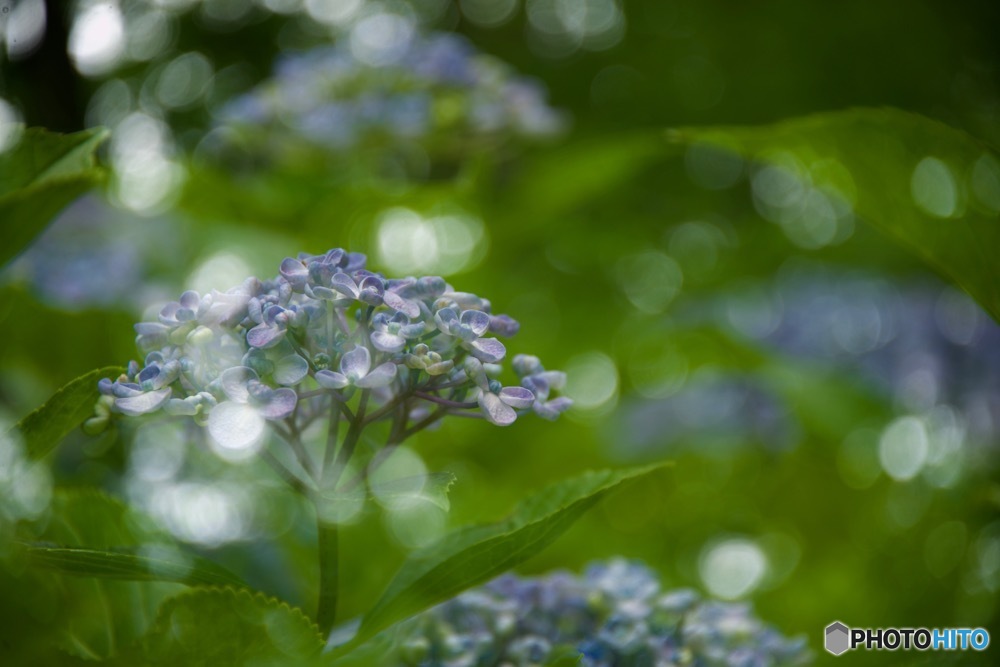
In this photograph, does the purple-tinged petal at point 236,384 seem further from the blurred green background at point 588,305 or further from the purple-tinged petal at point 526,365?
the blurred green background at point 588,305

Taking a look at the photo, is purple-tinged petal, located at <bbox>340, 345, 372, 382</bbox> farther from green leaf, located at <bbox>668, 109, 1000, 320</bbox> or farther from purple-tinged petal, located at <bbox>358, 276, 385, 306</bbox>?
green leaf, located at <bbox>668, 109, 1000, 320</bbox>

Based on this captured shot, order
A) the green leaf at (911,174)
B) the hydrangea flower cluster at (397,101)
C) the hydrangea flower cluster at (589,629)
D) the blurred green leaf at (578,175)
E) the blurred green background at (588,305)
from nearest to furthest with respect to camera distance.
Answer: the hydrangea flower cluster at (589,629), the green leaf at (911,174), the blurred green background at (588,305), the blurred green leaf at (578,175), the hydrangea flower cluster at (397,101)

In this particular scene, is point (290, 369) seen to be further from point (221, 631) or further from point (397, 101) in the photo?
point (397, 101)

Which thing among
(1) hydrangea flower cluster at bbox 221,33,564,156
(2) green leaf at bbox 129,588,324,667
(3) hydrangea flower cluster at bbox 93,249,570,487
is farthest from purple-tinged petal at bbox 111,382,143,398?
(1) hydrangea flower cluster at bbox 221,33,564,156

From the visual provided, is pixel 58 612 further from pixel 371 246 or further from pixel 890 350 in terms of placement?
pixel 890 350

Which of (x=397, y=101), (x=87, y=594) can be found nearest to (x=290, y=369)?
(x=87, y=594)

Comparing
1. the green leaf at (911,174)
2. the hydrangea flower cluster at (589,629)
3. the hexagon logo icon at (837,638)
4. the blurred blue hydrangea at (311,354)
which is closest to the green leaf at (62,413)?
the blurred blue hydrangea at (311,354)

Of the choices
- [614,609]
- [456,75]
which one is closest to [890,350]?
[456,75]
